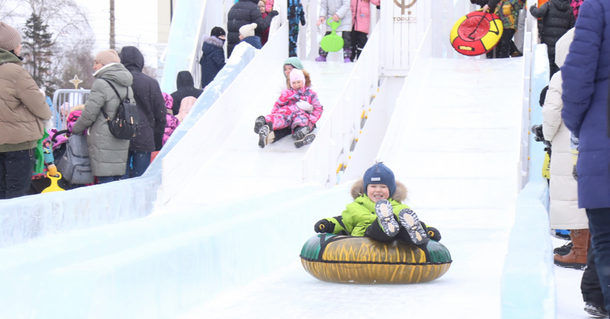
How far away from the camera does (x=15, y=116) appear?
4914mm

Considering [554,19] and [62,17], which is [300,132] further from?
[62,17]

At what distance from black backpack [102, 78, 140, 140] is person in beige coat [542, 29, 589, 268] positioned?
3.23m

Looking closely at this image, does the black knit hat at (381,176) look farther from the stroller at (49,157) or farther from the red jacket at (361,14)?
the red jacket at (361,14)

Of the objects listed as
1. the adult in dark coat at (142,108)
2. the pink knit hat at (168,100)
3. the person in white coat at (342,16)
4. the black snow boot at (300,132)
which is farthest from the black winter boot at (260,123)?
the person in white coat at (342,16)

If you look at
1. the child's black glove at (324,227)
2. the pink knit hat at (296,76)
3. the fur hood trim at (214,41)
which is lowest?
the child's black glove at (324,227)

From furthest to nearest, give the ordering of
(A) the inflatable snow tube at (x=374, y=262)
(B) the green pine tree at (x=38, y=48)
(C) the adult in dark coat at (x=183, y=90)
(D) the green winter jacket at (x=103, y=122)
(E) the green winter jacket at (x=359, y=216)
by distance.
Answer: (B) the green pine tree at (x=38, y=48) → (C) the adult in dark coat at (x=183, y=90) → (D) the green winter jacket at (x=103, y=122) → (E) the green winter jacket at (x=359, y=216) → (A) the inflatable snow tube at (x=374, y=262)

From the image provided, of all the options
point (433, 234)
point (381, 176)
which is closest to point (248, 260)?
point (381, 176)

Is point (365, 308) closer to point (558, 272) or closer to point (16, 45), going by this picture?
point (558, 272)

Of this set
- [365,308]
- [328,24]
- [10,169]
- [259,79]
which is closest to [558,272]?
[365,308]

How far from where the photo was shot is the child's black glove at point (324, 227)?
3.99 m

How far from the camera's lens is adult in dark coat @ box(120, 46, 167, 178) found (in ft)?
20.3

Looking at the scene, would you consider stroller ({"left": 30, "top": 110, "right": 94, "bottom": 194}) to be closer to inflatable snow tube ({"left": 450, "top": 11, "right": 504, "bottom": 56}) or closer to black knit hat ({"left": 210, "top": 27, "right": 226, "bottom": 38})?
black knit hat ({"left": 210, "top": 27, "right": 226, "bottom": 38})

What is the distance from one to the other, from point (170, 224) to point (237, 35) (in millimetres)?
6658

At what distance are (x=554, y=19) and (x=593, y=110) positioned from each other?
645 cm
